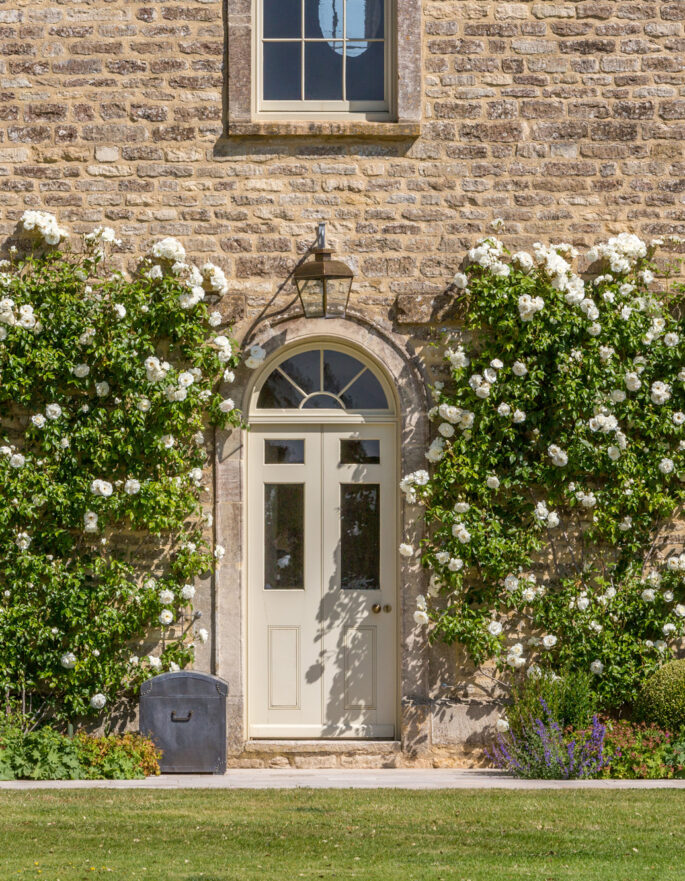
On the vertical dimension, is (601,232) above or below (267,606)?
above

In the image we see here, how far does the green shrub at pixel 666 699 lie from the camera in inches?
301

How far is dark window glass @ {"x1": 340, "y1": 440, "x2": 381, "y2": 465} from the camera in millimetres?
8289

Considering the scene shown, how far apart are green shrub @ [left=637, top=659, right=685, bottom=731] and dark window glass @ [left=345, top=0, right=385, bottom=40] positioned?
4.78m

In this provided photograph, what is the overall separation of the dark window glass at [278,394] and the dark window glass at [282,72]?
1949 millimetres

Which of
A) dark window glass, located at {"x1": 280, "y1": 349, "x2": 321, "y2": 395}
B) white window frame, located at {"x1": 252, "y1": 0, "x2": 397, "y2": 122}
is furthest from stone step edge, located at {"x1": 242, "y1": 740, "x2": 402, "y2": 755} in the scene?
white window frame, located at {"x1": 252, "y1": 0, "x2": 397, "y2": 122}

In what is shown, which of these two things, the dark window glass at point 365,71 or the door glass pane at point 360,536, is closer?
the door glass pane at point 360,536

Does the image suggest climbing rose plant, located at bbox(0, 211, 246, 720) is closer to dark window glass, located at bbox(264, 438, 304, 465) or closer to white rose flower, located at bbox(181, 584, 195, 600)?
white rose flower, located at bbox(181, 584, 195, 600)

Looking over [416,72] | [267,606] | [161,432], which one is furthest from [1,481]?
[416,72]

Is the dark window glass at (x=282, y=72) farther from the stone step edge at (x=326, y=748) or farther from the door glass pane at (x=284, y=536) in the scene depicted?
the stone step edge at (x=326, y=748)

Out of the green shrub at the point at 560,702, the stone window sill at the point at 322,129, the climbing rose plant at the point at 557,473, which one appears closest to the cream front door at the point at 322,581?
the climbing rose plant at the point at 557,473

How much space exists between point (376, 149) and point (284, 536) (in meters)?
2.75

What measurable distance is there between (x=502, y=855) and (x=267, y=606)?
3140 millimetres

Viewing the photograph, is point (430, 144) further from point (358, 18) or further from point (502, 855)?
point (502, 855)

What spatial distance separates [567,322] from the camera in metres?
8.04
